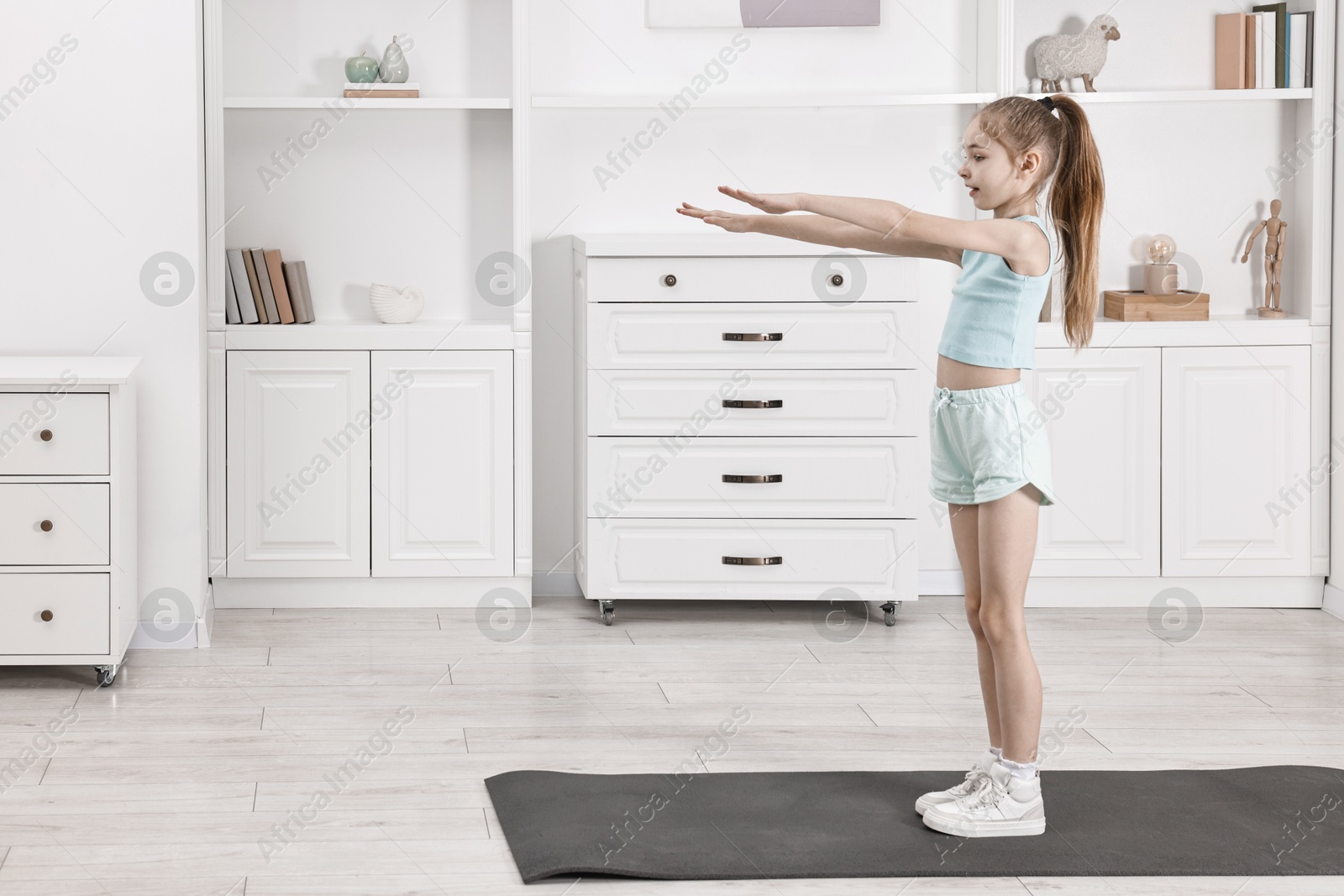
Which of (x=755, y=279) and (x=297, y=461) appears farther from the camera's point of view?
(x=297, y=461)

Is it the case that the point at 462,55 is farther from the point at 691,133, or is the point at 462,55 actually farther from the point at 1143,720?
the point at 1143,720

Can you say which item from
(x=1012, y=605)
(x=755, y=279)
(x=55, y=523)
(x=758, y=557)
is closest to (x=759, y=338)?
(x=755, y=279)

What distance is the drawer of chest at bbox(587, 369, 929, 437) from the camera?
3514 mm

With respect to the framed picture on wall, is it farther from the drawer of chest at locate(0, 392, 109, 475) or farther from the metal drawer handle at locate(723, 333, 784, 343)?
the drawer of chest at locate(0, 392, 109, 475)

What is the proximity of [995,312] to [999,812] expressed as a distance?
80 centimetres

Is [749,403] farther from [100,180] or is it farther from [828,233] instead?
[100,180]

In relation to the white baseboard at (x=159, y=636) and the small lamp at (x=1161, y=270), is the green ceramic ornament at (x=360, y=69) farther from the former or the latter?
the small lamp at (x=1161, y=270)

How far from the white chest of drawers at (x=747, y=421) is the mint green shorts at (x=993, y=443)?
4.28 ft

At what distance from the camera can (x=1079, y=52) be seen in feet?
12.2

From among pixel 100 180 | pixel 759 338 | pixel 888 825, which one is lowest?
pixel 888 825

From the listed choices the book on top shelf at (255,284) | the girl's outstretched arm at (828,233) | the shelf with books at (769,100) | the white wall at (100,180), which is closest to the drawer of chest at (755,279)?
the shelf with books at (769,100)

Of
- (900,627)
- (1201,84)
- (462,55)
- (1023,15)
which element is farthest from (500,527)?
(1201,84)

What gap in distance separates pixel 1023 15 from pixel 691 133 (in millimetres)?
1002

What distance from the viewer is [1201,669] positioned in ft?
10.5
